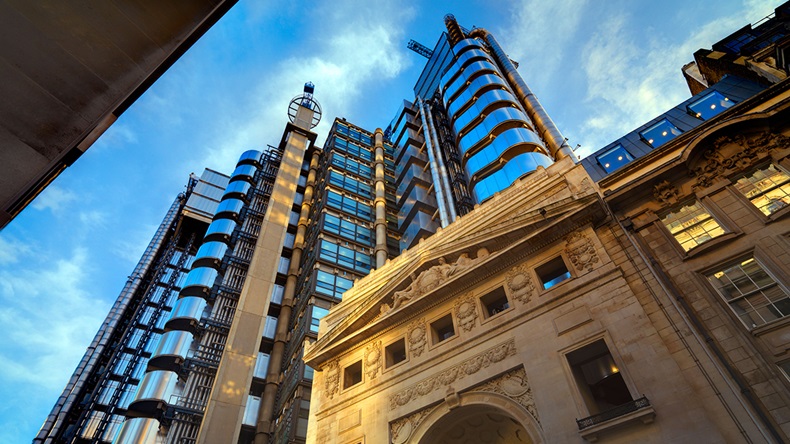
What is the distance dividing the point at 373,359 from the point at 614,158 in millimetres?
19010

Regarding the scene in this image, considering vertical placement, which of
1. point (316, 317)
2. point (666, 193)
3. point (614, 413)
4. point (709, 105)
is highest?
point (709, 105)

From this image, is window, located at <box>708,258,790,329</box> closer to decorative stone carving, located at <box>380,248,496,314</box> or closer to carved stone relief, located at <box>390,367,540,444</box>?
carved stone relief, located at <box>390,367,540,444</box>

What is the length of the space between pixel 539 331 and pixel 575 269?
313 centimetres

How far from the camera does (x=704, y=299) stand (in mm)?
15922

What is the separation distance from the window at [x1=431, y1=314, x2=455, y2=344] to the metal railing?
27.6ft

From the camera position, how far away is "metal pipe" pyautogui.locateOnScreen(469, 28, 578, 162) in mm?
50781

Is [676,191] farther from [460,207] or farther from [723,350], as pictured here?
→ [460,207]

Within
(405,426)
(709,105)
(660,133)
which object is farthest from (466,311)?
(709,105)

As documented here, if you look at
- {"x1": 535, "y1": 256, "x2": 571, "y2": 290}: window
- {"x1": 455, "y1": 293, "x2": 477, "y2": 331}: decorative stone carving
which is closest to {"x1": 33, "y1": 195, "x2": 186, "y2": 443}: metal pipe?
{"x1": 455, "y1": 293, "x2": 477, "y2": 331}: decorative stone carving

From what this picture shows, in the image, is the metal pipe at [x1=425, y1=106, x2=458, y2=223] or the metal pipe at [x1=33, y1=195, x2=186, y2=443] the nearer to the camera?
the metal pipe at [x1=425, y1=106, x2=458, y2=223]

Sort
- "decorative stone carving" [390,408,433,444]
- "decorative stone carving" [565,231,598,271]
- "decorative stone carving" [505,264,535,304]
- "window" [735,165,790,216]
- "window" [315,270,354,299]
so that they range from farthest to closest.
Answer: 1. "window" [315,270,354,299]
2. "decorative stone carving" [505,264,535,304]
3. "decorative stone carving" [390,408,433,444]
4. "decorative stone carving" [565,231,598,271]
5. "window" [735,165,790,216]

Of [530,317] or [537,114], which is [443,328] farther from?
[537,114]

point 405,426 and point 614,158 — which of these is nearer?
point 405,426

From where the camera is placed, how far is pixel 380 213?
53469 mm
